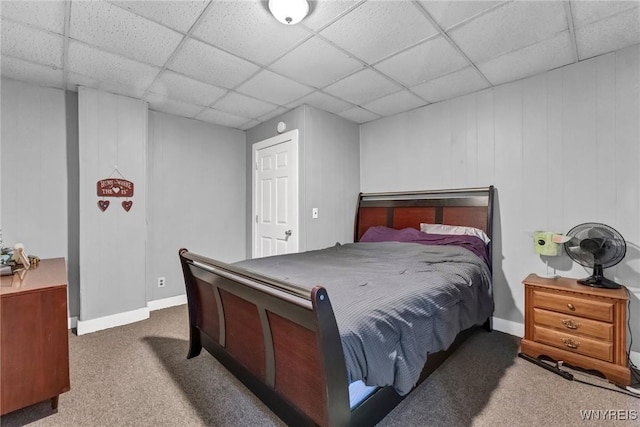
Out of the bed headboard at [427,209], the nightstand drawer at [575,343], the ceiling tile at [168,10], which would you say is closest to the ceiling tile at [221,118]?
the ceiling tile at [168,10]

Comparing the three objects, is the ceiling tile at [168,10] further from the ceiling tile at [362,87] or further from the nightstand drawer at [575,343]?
the nightstand drawer at [575,343]

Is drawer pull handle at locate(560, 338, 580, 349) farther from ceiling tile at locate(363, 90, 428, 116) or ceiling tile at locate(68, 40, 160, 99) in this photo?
ceiling tile at locate(68, 40, 160, 99)

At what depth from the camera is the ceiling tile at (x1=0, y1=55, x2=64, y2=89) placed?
240cm

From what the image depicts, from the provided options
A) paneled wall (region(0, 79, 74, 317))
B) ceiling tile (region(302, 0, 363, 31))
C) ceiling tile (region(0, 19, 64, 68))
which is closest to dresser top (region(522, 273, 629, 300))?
ceiling tile (region(302, 0, 363, 31))

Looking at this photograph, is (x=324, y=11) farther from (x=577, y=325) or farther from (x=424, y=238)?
(x=577, y=325)

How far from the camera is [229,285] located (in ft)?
5.55

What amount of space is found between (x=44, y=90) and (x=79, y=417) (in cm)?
296

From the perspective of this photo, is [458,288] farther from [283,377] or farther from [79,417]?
[79,417]

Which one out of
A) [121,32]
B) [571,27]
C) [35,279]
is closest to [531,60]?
[571,27]

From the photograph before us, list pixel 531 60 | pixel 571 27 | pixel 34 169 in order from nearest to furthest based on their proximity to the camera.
→ 1. pixel 571 27
2. pixel 531 60
3. pixel 34 169

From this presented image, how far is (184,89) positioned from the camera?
9.70 ft

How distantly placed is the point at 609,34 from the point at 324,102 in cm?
236

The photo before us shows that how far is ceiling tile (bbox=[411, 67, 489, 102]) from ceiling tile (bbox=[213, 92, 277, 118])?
169 cm

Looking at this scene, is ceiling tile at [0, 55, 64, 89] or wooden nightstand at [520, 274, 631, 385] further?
ceiling tile at [0, 55, 64, 89]
